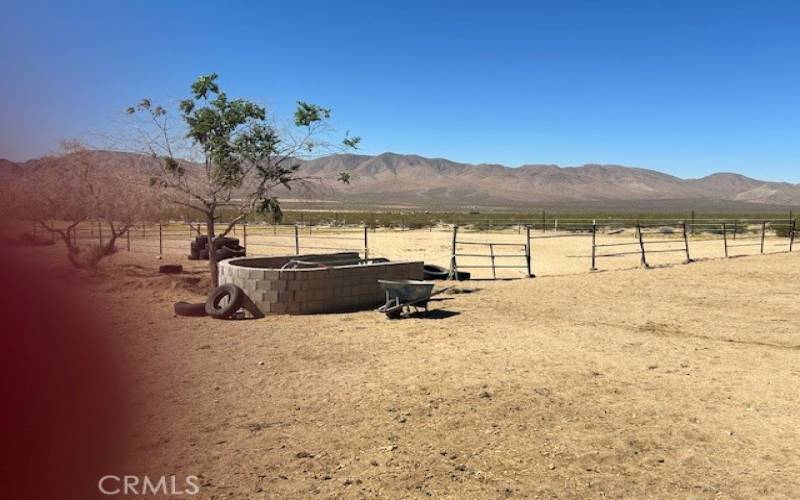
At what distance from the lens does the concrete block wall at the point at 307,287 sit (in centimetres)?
1098

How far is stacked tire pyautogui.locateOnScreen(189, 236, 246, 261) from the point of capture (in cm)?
1800

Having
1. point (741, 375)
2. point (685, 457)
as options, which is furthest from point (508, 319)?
point (685, 457)

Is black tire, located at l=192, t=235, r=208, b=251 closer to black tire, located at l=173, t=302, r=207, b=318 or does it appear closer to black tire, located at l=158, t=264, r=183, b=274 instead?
black tire, located at l=158, t=264, r=183, b=274

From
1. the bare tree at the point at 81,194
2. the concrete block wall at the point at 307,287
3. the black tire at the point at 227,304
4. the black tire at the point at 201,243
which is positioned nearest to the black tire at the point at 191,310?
the black tire at the point at 227,304

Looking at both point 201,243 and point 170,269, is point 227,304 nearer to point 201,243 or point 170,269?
point 170,269

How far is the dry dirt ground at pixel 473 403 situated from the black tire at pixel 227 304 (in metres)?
0.30

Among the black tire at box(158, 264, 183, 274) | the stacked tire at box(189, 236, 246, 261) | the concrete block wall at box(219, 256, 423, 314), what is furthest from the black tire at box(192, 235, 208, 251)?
the concrete block wall at box(219, 256, 423, 314)

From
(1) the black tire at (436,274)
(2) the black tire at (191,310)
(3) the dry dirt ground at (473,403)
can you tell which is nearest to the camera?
(3) the dry dirt ground at (473,403)

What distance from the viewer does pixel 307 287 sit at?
11.1 meters

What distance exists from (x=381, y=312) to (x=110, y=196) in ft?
37.6

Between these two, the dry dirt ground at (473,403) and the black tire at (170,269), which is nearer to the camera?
the dry dirt ground at (473,403)

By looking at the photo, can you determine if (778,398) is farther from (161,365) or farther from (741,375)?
(161,365)

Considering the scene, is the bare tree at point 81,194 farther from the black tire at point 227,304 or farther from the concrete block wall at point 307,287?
the concrete block wall at point 307,287

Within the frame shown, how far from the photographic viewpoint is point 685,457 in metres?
4.66
